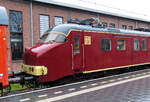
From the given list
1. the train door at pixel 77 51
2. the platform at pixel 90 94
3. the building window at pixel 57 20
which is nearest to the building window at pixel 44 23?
the building window at pixel 57 20

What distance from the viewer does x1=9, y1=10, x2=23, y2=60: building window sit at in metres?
15.1

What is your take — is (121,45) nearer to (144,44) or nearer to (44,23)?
(144,44)

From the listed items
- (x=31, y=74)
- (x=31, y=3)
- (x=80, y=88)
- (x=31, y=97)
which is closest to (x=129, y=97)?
(x=80, y=88)

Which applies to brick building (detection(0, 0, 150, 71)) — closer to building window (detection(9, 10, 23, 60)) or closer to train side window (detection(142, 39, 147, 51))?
building window (detection(9, 10, 23, 60))

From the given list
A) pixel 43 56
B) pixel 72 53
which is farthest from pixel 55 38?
pixel 43 56

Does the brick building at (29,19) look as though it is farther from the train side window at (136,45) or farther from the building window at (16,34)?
the train side window at (136,45)

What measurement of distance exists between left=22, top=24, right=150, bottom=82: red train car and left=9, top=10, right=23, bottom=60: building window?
20.8ft

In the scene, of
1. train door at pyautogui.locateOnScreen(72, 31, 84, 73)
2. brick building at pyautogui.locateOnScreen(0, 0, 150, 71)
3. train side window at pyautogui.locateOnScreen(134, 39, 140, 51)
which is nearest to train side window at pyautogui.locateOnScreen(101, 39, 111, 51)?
train door at pyautogui.locateOnScreen(72, 31, 84, 73)

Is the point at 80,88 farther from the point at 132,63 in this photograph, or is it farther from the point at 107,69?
the point at 132,63

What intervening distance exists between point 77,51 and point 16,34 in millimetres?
7694

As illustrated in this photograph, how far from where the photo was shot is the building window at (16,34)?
15.1 metres

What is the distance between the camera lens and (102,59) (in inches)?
440

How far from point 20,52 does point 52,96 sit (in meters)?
9.56

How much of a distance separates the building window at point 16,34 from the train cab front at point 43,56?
6511mm
